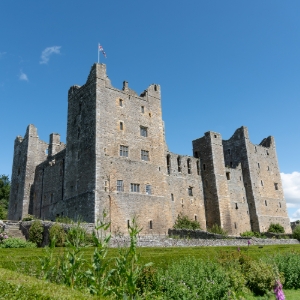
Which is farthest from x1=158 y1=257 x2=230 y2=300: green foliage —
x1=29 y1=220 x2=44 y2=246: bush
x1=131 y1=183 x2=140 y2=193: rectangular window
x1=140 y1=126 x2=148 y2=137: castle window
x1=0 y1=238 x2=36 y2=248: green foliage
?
x1=140 y1=126 x2=148 y2=137: castle window

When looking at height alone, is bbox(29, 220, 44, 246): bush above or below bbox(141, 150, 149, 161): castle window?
below

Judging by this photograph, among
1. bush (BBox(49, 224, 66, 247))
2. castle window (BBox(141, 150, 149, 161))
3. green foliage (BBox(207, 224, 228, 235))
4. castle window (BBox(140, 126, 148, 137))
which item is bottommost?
bush (BBox(49, 224, 66, 247))

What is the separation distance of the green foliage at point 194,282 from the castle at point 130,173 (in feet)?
58.0

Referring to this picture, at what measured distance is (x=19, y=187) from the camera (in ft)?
148

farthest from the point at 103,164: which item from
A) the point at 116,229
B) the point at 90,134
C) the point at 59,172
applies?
the point at 59,172

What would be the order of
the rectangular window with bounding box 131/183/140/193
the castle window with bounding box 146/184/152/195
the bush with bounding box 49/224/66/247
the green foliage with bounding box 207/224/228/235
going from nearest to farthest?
1. the bush with bounding box 49/224/66/247
2. the rectangular window with bounding box 131/183/140/193
3. the castle window with bounding box 146/184/152/195
4. the green foliage with bounding box 207/224/228/235

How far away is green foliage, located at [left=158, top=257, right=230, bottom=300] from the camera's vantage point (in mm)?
11094

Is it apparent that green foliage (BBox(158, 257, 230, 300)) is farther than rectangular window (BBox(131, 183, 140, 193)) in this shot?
No

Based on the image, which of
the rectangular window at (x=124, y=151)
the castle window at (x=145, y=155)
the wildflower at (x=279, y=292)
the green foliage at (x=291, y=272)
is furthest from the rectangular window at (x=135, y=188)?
the wildflower at (x=279, y=292)

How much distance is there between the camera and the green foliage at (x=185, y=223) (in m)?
39.4

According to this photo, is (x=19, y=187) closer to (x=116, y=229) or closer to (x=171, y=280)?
(x=116, y=229)

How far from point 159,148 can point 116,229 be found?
36.1 feet

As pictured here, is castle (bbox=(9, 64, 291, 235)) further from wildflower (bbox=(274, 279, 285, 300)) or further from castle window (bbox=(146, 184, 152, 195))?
wildflower (bbox=(274, 279, 285, 300))

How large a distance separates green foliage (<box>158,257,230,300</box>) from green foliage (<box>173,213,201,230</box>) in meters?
26.0
